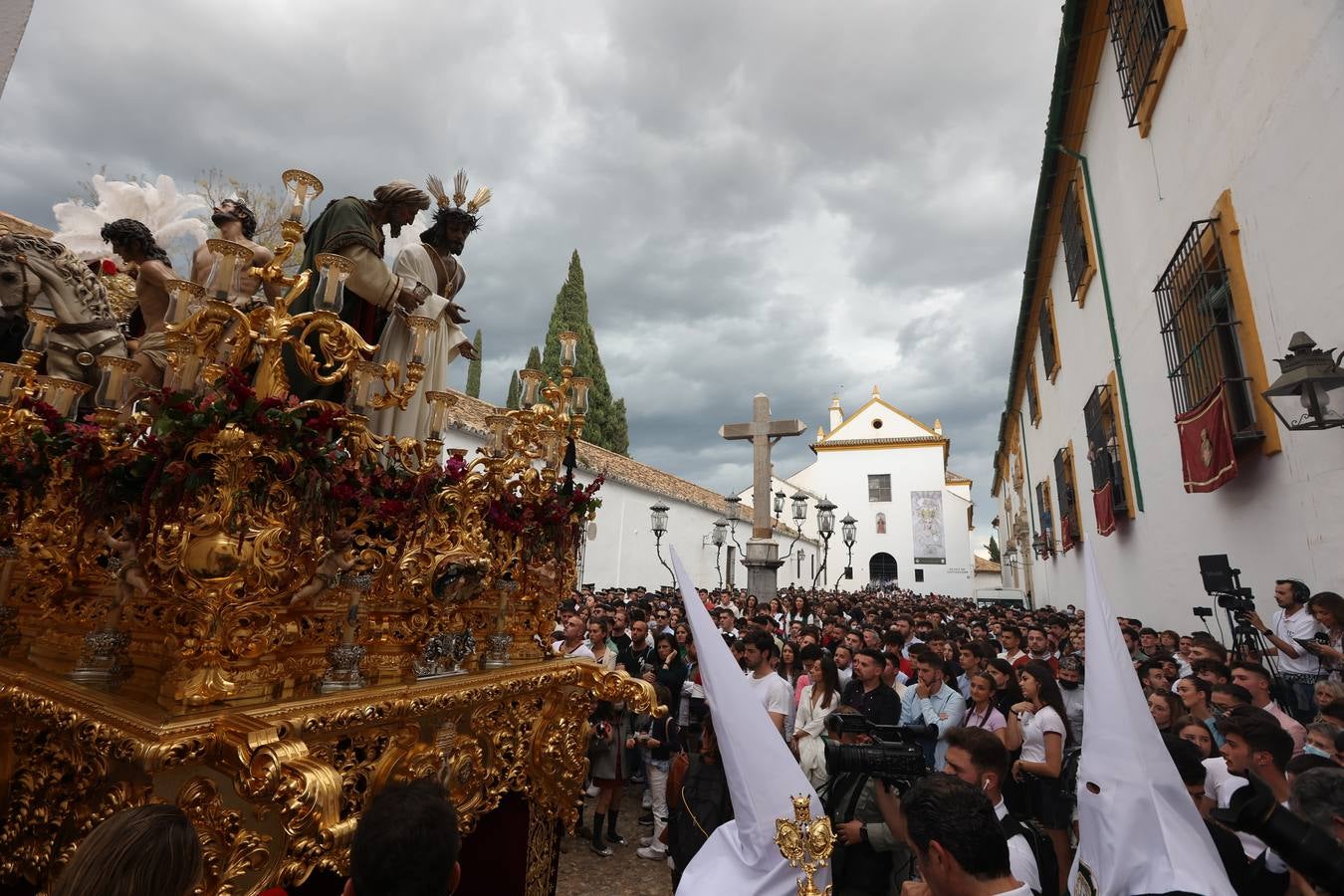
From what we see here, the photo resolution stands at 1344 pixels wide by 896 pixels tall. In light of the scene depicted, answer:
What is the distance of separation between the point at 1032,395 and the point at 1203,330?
13.5 m

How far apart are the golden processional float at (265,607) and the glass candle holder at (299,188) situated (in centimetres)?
1

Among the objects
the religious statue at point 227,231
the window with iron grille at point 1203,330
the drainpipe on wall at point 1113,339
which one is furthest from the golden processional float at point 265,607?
the drainpipe on wall at point 1113,339

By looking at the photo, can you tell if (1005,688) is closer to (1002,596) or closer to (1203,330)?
(1203,330)

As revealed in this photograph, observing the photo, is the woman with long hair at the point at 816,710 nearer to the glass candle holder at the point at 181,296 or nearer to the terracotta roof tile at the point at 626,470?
the glass candle holder at the point at 181,296

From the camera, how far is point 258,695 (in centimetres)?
215

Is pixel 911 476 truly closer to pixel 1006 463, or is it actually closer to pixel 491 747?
pixel 1006 463

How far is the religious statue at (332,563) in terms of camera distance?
7.68ft

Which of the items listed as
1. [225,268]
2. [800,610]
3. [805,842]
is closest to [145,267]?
[225,268]

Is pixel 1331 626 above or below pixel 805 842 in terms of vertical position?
above

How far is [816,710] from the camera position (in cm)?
453

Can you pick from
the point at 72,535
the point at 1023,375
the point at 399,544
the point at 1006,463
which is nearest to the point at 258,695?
the point at 399,544

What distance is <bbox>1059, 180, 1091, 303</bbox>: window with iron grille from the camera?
1058 cm

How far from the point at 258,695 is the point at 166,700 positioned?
0.25 m

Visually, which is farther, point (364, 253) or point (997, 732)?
point (997, 732)
